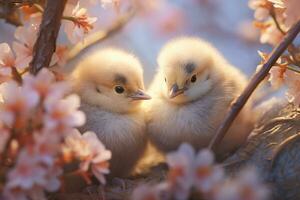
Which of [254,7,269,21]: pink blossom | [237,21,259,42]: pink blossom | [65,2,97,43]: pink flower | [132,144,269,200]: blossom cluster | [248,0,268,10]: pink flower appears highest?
[248,0,268,10]: pink flower

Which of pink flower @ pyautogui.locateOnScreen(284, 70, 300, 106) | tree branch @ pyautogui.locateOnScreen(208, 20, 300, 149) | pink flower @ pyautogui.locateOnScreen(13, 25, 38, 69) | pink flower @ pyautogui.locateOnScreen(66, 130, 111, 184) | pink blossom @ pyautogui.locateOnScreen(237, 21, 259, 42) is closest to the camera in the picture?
pink flower @ pyautogui.locateOnScreen(66, 130, 111, 184)

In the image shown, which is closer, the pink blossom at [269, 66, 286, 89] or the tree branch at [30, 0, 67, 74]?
the tree branch at [30, 0, 67, 74]

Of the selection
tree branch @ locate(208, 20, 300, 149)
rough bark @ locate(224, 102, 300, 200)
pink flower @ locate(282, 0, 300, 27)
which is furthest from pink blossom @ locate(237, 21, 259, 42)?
tree branch @ locate(208, 20, 300, 149)

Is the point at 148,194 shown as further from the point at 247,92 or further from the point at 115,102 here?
the point at 115,102

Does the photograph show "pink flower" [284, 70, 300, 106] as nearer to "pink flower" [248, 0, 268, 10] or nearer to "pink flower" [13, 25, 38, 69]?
"pink flower" [248, 0, 268, 10]

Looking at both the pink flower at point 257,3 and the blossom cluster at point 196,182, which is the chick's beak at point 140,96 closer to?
the pink flower at point 257,3

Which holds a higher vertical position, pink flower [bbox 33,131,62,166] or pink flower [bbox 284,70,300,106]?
pink flower [bbox 284,70,300,106]

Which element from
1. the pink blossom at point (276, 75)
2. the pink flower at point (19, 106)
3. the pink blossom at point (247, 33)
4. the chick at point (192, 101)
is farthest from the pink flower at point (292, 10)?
the pink blossom at point (247, 33)
